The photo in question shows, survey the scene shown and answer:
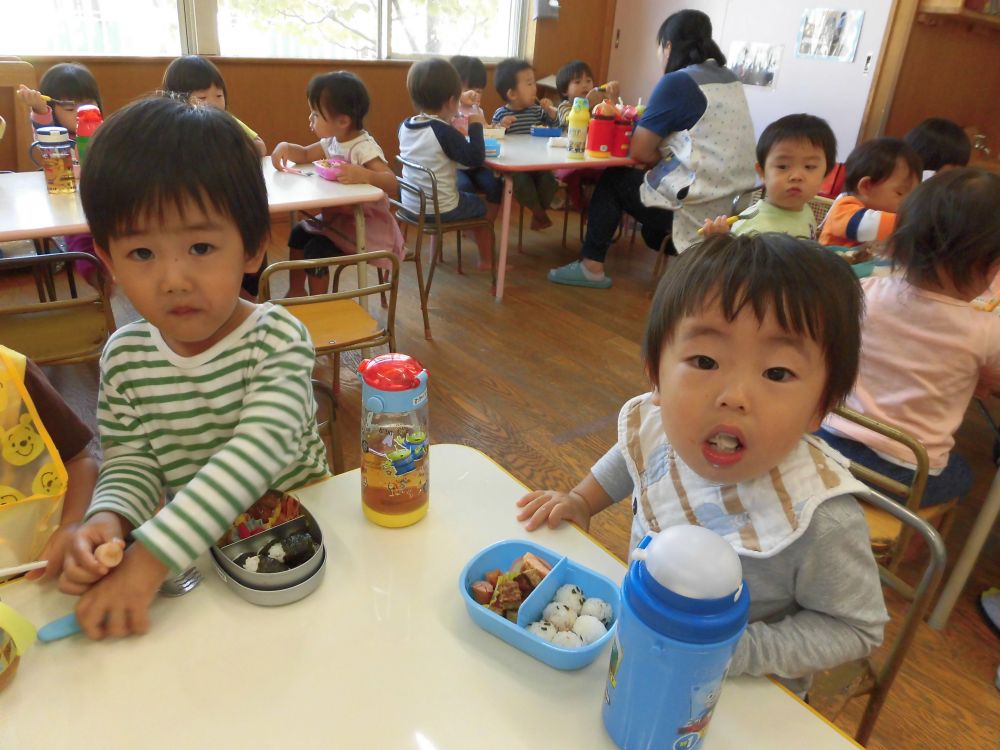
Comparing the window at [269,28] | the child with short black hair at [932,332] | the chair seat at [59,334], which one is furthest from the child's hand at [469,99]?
the child with short black hair at [932,332]

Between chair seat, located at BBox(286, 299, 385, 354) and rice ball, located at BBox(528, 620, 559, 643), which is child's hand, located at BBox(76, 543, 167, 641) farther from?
chair seat, located at BBox(286, 299, 385, 354)

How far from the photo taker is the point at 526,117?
4.80 meters

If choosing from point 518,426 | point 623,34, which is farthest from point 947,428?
point 623,34

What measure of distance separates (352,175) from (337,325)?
A: 796 millimetres

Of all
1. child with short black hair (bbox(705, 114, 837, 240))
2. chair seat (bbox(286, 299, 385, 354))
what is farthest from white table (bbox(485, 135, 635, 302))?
chair seat (bbox(286, 299, 385, 354))

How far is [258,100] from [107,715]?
4.55 meters

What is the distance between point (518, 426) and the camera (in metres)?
2.69

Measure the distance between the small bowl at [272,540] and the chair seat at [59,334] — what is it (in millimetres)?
1421

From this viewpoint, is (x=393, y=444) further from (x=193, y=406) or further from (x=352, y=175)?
(x=352, y=175)

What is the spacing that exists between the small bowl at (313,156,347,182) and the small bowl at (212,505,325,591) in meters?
2.15

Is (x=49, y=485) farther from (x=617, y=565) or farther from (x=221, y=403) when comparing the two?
(x=617, y=565)

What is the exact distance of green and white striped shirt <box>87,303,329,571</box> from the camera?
0.89 m

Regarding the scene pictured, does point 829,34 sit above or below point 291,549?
above

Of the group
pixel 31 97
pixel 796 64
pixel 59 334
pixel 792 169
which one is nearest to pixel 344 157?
pixel 31 97
